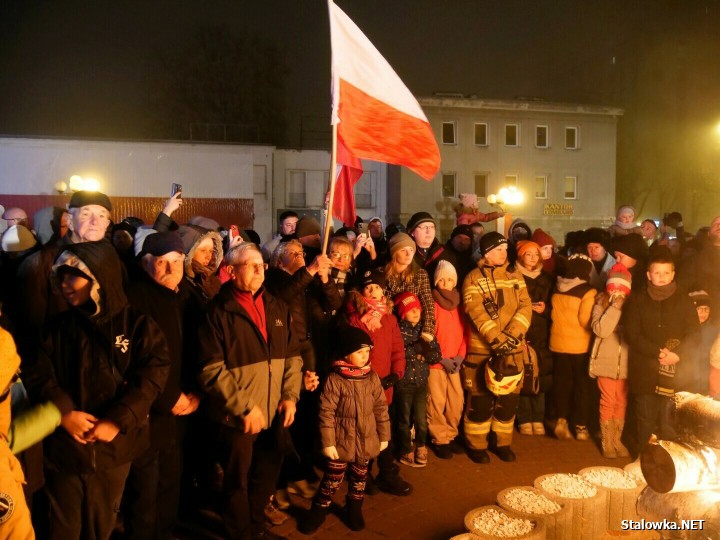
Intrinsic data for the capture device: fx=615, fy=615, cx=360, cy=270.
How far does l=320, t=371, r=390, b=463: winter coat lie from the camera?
15.9 ft

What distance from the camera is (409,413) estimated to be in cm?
612

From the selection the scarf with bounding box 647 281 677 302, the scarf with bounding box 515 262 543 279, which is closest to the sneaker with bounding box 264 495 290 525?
the scarf with bounding box 515 262 543 279

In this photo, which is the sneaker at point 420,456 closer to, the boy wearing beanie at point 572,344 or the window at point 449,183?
the boy wearing beanie at point 572,344

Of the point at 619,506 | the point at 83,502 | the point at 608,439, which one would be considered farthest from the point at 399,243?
the point at 83,502

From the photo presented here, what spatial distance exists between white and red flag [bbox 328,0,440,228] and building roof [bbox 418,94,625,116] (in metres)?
31.1

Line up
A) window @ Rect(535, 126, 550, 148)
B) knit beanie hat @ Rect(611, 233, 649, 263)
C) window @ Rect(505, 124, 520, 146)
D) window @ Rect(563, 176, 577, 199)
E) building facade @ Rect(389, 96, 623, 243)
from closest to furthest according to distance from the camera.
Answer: knit beanie hat @ Rect(611, 233, 649, 263), building facade @ Rect(389, 96, 623, 243), window @ Rect(505, 124, 520, 146), window @ Rect(535, 126, 550, 148), window @ Rect(563, 176, 577, 199)

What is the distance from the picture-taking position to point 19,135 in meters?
30.2

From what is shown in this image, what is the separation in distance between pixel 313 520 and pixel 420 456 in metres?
1.65

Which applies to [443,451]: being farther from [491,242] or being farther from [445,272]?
[491,242]

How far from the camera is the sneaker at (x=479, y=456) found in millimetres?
6324

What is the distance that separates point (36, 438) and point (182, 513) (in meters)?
2.21

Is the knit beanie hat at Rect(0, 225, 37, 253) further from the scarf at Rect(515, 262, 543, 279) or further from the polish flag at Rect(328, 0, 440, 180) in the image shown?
the scarf at Rect(515, 262, 543, 279)

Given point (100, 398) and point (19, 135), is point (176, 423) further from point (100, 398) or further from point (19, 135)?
point (19, 135)

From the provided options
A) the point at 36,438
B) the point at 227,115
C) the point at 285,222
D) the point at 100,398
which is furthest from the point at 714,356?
the point at 227,115
